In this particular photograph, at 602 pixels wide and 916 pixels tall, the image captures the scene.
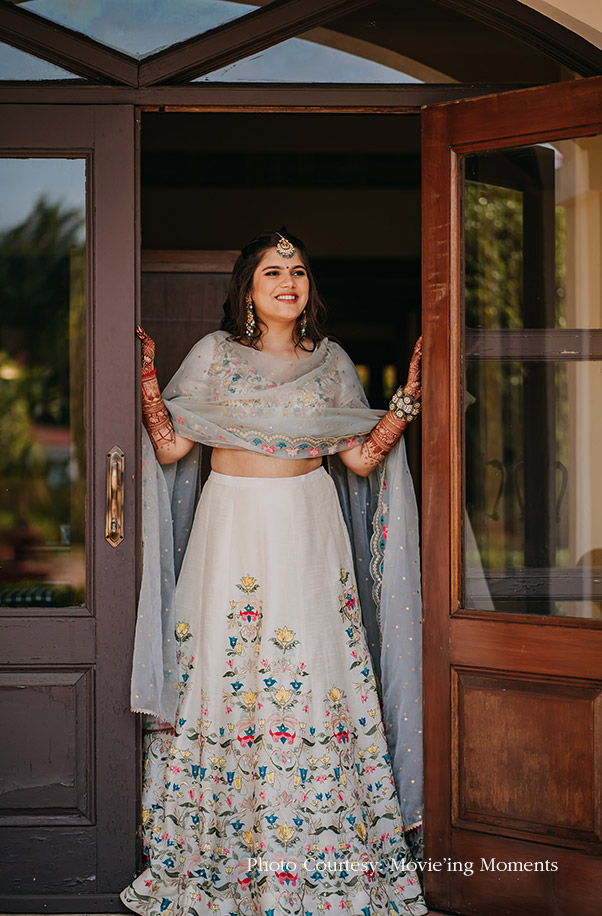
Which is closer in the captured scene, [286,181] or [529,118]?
[529,118]

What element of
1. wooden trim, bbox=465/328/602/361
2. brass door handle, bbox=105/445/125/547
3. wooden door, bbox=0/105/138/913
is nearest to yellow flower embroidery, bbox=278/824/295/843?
wooden door, bbox=0/105/138/913

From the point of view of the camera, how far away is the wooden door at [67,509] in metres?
2.81

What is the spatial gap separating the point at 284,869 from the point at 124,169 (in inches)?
79.4

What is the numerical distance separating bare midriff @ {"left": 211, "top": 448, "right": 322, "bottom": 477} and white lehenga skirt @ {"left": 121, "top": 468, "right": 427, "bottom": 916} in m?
0.02

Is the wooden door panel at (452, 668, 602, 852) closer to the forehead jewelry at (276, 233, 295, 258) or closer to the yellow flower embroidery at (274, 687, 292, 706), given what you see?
the yellow flower embroidery at (274, 687, 292, 706)

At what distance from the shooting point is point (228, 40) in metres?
2.83

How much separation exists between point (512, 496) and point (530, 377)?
35cm

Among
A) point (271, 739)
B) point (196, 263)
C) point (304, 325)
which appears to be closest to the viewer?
point (271, 739)

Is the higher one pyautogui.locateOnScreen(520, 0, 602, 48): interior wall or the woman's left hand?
pyautogui.locateOnScreen(520, 0, 602, 48): interior wall

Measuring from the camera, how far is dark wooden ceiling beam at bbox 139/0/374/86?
2832 mm

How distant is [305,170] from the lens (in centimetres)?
577

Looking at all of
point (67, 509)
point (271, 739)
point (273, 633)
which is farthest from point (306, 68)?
point (271, 739)

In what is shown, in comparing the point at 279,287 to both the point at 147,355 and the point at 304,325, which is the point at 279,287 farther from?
the point at 147,355

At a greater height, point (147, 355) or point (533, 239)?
point (533, 239)
